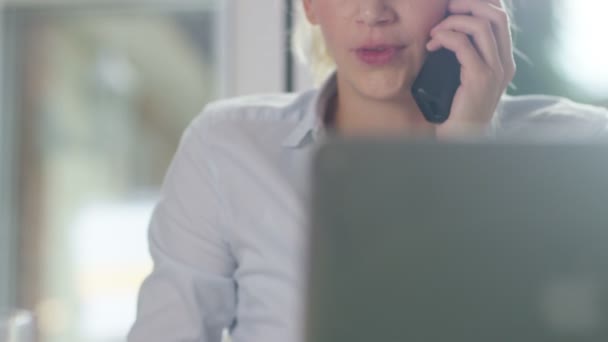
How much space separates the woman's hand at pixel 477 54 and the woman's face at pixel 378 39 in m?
0.03

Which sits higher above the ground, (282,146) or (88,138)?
(282,146)

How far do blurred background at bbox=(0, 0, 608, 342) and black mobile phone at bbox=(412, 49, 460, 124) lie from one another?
146 cm

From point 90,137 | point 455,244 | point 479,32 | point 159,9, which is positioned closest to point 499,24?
point 479,32

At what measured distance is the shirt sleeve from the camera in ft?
3.56

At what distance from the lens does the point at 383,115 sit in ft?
3.82

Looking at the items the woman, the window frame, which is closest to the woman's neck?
the woman

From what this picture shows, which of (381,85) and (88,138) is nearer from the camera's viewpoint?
(381,85)

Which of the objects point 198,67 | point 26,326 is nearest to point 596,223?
point 26,326

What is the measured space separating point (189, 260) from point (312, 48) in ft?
1.50

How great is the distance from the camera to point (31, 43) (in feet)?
8.80

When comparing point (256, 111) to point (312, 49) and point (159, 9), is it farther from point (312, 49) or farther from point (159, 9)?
point (159, 9)

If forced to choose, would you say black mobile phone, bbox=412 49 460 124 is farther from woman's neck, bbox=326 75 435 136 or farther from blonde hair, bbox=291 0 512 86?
blonde hair, bbox=291 0 512 86

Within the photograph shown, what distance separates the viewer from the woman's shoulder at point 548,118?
3.87 feet

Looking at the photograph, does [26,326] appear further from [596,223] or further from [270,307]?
[596,223]
